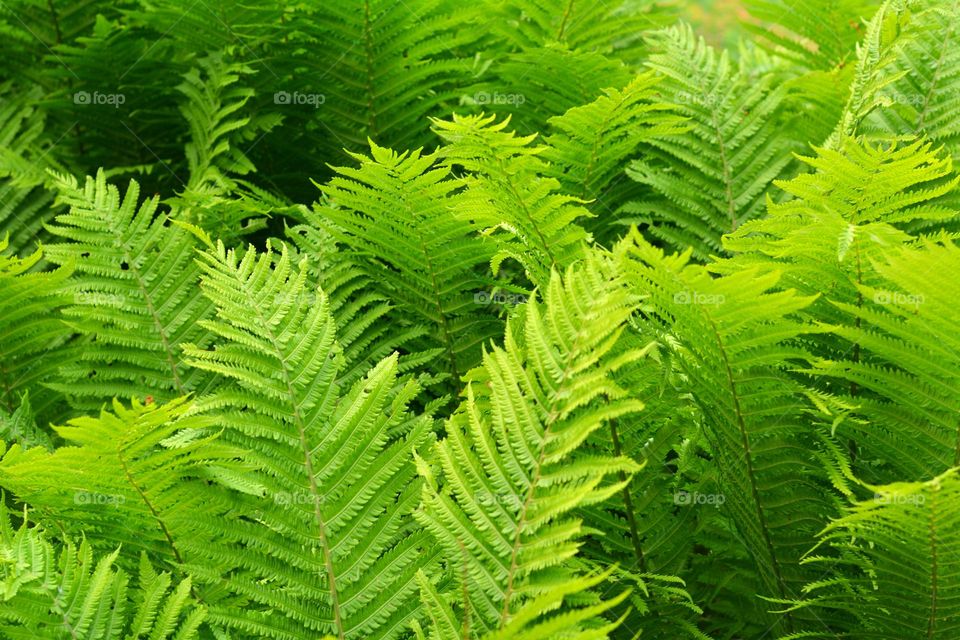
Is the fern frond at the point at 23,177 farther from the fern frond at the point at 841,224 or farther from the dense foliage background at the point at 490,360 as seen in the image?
the fern frond at the point at 841,224

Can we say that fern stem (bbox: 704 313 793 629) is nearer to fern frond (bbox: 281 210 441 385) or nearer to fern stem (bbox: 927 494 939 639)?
fern stem (bbox: 927 494 939 639)

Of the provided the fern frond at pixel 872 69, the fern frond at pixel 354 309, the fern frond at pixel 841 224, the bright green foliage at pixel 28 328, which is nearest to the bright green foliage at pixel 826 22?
the fern frond at pixel 872 69

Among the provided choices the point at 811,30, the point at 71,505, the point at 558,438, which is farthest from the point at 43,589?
the point at 811,30

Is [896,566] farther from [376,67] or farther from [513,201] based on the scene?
[376,67]

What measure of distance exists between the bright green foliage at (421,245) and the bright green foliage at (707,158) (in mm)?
456

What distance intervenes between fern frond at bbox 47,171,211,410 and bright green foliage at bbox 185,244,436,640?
1.24ft

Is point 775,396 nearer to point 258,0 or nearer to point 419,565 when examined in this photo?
point 419,565

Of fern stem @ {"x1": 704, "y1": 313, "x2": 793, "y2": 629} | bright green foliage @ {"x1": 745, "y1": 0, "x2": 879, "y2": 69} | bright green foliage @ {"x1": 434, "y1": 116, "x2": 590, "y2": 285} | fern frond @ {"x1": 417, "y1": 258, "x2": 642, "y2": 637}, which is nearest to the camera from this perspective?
fern frond @ {"x1": 417, "y1": 258, "x2": 642, "y2": 637}

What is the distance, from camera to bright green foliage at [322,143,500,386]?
1.70 metres

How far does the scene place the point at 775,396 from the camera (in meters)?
1.44

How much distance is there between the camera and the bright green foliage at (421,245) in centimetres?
170

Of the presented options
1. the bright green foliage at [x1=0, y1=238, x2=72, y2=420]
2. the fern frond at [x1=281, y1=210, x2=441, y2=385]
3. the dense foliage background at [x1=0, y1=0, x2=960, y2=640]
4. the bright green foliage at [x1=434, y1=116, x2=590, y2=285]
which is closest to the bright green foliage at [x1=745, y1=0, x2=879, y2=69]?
the dense foliage background at [x1=0, y1=0, x2=960, y2=640]

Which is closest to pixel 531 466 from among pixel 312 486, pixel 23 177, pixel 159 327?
pixel 312 486

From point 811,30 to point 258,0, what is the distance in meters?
1.34
